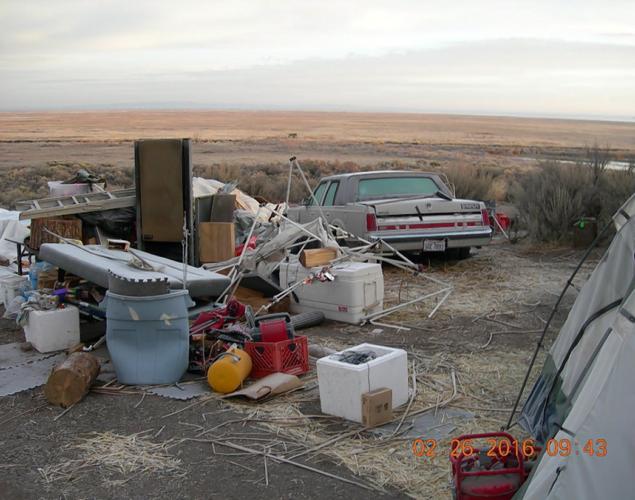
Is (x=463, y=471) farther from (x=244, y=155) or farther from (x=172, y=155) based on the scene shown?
(x=244, y=155)

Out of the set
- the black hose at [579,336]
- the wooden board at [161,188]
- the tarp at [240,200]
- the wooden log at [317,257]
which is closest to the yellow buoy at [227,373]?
the black hose at [579,336]

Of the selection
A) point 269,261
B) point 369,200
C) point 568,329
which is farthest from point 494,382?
point 369,200

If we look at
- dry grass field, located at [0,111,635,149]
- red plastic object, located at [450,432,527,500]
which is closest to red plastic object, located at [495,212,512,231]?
red plastic object, located at [450,432,527,500]

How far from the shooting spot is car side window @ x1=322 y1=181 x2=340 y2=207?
12.6 m

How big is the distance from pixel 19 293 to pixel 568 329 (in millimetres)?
7117

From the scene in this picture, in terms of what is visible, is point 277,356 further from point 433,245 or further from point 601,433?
point 433,245

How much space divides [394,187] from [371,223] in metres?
1.43

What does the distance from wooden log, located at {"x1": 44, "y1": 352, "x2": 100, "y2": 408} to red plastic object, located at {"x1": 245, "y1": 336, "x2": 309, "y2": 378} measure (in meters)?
1.41

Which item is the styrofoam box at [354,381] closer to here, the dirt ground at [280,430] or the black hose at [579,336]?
the dirt ground at [280,430]

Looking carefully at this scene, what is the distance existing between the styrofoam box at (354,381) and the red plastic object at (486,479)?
1587 mm

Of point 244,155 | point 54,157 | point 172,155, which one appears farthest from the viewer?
point 244,155

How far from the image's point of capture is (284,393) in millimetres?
6500

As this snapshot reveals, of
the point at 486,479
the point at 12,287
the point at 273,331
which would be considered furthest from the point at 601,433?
the point at 12,287

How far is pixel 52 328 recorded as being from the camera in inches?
313
